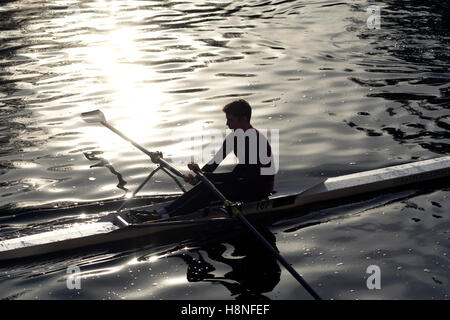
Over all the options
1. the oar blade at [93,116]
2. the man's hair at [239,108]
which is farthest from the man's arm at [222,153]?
the oar blade at [93,116]

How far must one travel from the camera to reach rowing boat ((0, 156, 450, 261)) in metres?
10.1

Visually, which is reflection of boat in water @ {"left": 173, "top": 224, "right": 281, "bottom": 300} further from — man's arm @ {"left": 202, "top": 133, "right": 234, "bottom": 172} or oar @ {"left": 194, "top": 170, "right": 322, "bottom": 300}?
man's arm @ {"left": 202, "top": 133, "right": 234, "bottom": 172}

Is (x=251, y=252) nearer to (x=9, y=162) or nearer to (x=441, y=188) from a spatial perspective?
(x=441, y=188)

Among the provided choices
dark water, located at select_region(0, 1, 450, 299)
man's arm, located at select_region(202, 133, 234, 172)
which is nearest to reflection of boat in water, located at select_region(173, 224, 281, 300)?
dark water, located at select_region(0, 1, 450, 299)

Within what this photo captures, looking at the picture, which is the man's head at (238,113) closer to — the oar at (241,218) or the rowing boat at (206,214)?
the oar at (241,218)

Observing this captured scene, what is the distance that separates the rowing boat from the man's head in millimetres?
1337

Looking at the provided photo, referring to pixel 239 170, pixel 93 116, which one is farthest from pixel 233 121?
pixel 93 116

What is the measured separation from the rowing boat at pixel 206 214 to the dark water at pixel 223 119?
0.76ft

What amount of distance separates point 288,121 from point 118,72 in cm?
659

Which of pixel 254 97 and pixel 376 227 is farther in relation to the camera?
pixel 254 97

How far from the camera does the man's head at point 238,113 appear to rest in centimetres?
1038

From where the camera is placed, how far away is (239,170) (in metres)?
10.8
